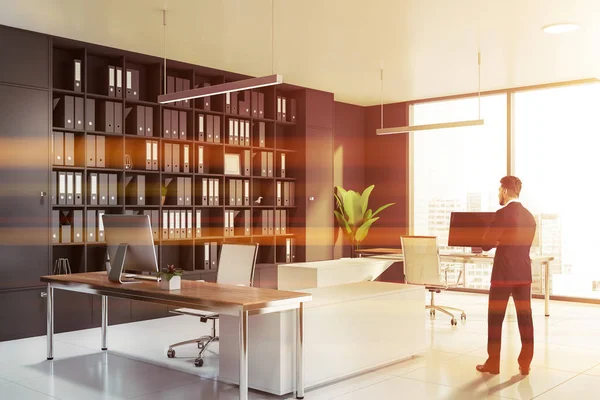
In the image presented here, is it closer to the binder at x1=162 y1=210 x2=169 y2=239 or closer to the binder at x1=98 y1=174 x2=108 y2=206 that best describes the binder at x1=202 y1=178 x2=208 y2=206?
the binder at x1=162 y1=210 x2=169 y2=239

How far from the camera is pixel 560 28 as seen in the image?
6059 mm

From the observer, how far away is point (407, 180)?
10.2m

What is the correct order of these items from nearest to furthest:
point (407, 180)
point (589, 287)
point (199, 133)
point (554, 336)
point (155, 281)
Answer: point (155, 281), point (554, 336), point (199, 133), point (589, 287), point (407, 180)

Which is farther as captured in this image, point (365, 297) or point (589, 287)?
point (589, 287)

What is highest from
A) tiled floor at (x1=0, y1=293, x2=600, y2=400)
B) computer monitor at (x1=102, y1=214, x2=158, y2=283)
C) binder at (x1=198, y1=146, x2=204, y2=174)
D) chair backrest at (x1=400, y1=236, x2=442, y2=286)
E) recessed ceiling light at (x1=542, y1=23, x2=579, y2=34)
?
recessed ceiling light at (x1=542, y1=23, x2=579, y2=34)

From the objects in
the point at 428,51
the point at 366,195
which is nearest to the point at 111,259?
the point at 428,51

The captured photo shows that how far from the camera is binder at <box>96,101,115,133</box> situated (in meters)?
6.75

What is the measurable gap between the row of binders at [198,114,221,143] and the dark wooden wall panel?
189cm

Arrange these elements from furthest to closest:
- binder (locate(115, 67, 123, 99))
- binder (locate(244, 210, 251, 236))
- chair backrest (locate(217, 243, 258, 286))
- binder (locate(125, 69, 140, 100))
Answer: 1. binder (locate(244, 210, 251, 236))
2. binder (locate(125, 69, 140, 100))
3. binder (locate(115, 67, 123, 99))
4. chair backrest (locate(217, 243, 258, 286))

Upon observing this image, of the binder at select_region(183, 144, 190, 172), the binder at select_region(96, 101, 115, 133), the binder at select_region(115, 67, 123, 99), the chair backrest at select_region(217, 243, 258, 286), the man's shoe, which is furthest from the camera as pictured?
the binder at select_region(183, 144, 190, 172)

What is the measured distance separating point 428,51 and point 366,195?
128 inches

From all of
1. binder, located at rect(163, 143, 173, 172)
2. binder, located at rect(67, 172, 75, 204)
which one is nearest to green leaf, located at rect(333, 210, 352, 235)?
binder, located at rect(163, 143, 173, 172)

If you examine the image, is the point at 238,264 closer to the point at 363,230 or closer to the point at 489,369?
the point at 489,369

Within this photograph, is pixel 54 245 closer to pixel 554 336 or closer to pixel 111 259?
pixel 111 259
